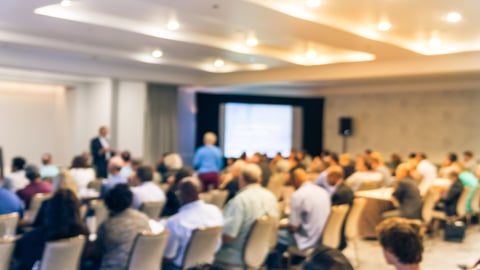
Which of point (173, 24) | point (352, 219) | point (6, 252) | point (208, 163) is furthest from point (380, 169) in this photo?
point (6, 252)

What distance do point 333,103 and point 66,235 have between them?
14.7 metres

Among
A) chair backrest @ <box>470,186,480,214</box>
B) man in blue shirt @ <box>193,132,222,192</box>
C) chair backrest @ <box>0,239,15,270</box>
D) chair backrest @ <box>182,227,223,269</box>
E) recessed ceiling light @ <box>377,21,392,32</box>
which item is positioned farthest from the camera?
man in blue shirt @ <box>193,132,222,192</box>

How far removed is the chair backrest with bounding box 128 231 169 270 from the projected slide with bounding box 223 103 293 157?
40.1ft

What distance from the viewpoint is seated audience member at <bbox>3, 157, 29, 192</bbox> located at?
25.9 feet

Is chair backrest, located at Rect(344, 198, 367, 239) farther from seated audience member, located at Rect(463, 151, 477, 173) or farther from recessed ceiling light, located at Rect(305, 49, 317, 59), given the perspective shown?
seated audience member, located at Rect(463, 151, 477, 173)

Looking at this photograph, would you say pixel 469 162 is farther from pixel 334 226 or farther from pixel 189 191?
pixel 189 191

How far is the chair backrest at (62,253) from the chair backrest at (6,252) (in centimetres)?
24

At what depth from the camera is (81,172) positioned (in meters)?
8.30

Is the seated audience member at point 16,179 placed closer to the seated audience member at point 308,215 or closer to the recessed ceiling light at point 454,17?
the seated audience member at point 308,215

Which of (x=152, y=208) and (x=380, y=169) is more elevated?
(x=380, y=169)

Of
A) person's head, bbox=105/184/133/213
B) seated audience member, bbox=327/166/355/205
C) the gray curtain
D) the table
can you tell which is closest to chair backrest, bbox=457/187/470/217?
the table

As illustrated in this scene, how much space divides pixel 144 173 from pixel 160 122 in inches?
324

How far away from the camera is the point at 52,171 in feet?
31.1

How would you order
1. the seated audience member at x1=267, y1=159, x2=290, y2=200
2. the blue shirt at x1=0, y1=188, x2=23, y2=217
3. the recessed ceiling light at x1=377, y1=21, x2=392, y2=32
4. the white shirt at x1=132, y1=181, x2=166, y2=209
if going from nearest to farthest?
1. the blue shirt at x1=0, y1=188, x2=23, y2=217
2. the white shirt at x1=132, y1=181, x2=166, y2=209
3. the recessed ceiling light at x1=377, y1=21, x2=392, y2=32
4. the seated audience member at x1=267, y1=159, x2=290, y2=200
